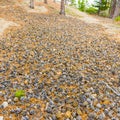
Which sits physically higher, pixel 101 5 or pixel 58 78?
pixel 58 78

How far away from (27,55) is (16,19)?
1065cm

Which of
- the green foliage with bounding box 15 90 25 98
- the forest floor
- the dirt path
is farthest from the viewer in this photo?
the dirt path

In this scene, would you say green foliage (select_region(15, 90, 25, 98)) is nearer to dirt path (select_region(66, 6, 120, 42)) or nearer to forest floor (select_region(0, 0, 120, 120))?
forest floor (select_region(0, 0, 120, 120))

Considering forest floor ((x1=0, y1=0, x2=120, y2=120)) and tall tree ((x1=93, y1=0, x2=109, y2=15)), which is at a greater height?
forest floor ((x1=0, y1=0, x2=120, y2=120))

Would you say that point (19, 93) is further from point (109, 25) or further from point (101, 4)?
point (101, 4)

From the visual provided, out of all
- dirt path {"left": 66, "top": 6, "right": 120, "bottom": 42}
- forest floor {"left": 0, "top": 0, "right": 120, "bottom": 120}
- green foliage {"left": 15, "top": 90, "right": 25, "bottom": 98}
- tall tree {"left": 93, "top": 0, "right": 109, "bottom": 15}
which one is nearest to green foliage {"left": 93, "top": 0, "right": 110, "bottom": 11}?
tall tree {"left": 93, "top": 0, "right": 109, "bottom": 15}

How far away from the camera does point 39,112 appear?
623 cm

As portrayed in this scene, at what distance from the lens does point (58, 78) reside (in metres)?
8.31

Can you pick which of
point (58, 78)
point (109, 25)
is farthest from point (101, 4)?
point (58, 78)

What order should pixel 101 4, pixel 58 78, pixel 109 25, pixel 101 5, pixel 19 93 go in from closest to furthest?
1. pixel 19 93
2. pixel 58 78
3. pixel 109 25
4. pixel 101 4
5. pixel 101 5

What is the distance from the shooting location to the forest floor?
6301mm

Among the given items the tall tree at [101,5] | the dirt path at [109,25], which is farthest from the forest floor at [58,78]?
the tall tree at [101,5]

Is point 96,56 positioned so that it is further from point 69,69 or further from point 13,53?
point 13,53

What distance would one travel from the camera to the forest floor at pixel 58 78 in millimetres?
6301
